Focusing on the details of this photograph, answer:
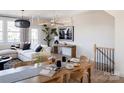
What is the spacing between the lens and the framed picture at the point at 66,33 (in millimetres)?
7053

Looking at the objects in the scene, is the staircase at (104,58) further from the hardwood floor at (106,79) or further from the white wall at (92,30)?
the hardwood floor at (106,79)

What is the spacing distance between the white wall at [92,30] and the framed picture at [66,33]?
25cm

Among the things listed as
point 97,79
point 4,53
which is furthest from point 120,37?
point 4,53

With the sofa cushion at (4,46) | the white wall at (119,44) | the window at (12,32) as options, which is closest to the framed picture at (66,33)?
the window at (12,32)

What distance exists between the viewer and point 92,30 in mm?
6043

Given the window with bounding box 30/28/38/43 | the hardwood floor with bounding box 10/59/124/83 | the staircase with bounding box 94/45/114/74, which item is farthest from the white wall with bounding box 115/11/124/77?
the window with bounding box 30/28/38/43

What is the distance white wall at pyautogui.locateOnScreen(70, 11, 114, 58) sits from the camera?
5.41m

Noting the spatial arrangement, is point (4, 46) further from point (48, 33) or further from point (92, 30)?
point (92, 30)

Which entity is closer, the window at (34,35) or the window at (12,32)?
the window at (12,32)

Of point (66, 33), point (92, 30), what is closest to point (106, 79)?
point (92, 30)

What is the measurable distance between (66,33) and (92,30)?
1.69 metres

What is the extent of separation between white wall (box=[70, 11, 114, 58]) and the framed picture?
0.25 m
